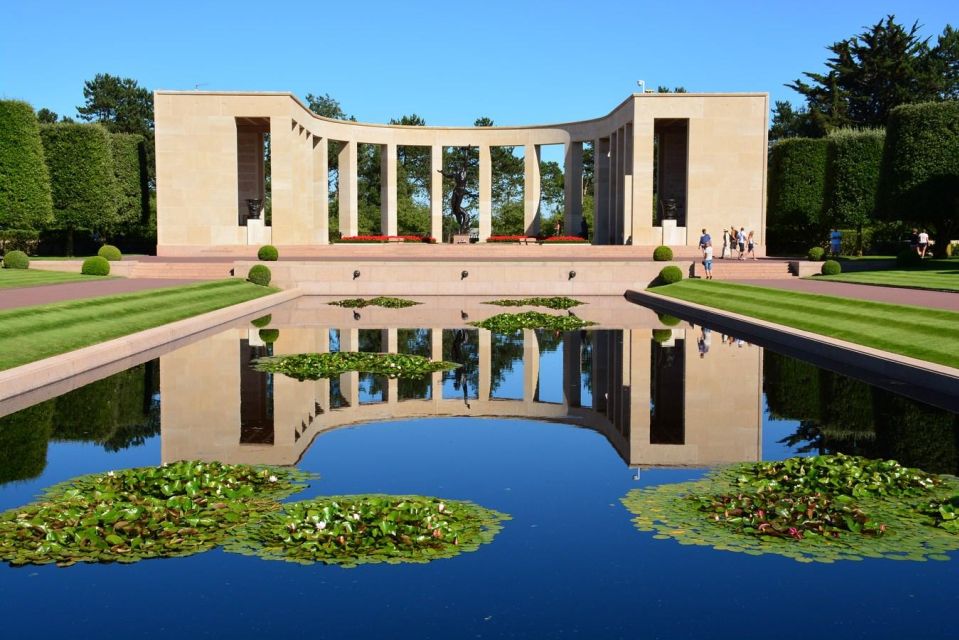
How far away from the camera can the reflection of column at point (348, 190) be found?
59094mm

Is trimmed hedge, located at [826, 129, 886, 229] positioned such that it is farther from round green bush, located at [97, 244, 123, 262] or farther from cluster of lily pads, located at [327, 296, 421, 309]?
round green bush, located at [97, 244, 123, 262]

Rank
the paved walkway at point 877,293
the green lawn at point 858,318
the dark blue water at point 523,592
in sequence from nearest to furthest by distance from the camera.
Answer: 1. the dark blue water at point 523,592
2. the green lawn at point 858,318
3. the paved walkway at point 877,293

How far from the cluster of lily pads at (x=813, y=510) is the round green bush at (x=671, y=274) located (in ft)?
93.9

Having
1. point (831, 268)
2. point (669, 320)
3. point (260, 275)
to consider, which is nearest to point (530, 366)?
point (669, 320)

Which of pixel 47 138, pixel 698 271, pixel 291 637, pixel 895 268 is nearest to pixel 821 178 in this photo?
pixel 895 268

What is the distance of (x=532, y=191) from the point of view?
60531 millimetres

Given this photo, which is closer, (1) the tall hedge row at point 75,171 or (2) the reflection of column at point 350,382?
(2) the reflection of column at point 350,382

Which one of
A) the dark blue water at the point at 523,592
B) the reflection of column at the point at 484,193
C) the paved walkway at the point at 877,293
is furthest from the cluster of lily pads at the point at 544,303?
the reflection of column at the point at 484,193

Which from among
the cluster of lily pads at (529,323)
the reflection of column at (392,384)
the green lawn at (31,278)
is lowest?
the reflection of column at (392,384)

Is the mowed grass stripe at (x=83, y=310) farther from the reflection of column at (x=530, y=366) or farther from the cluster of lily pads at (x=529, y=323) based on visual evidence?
the reflection of column at (x=530, y=366)

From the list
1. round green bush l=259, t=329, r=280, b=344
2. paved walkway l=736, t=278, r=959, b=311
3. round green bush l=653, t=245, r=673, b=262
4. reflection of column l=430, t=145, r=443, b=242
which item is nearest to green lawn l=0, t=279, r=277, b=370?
round green bush l=259, t=329, r=280, b=344

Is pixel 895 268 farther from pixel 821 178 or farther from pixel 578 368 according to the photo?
pixel 578 368

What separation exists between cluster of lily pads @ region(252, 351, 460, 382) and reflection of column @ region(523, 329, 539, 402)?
1.37 m

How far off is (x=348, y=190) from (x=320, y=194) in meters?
1.69
